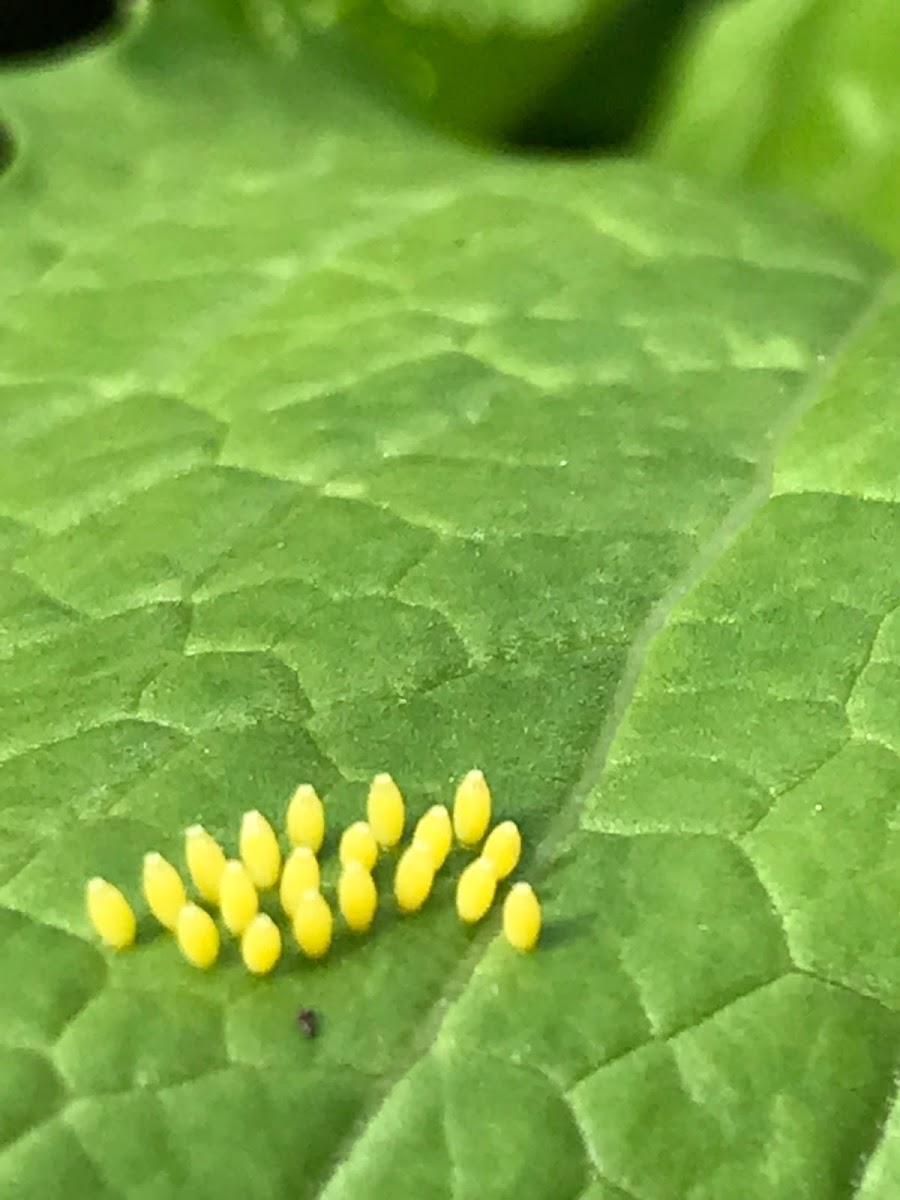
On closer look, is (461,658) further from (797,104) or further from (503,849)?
(797,104)

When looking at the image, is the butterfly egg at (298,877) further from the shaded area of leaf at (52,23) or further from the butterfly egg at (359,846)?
the shaded area of leaf at (52,23)

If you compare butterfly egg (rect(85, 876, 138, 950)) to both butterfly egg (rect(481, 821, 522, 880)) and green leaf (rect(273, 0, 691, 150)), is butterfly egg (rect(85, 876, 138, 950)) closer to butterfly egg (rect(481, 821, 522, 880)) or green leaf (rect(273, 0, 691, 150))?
butterfly egg (rect(481, 821, 522, 880))

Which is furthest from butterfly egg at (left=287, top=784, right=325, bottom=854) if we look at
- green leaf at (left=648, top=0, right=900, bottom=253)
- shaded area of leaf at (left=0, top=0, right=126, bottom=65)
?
shaded area of leaf at (left=0, top=0, right=126, bottom=65)

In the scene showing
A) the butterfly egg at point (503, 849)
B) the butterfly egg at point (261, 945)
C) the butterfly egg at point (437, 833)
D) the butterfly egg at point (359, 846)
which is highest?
the butterfly egg at point (503, 849)

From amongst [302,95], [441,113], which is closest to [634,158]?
[441,113]

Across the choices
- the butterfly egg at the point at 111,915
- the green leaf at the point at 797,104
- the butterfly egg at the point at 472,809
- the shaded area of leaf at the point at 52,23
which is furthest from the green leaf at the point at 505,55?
the butterfly egg at the point at 111,915

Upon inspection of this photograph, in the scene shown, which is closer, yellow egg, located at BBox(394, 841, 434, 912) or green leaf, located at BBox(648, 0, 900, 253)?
yellow egg, located at BBox(394, 841, 434, 912)
